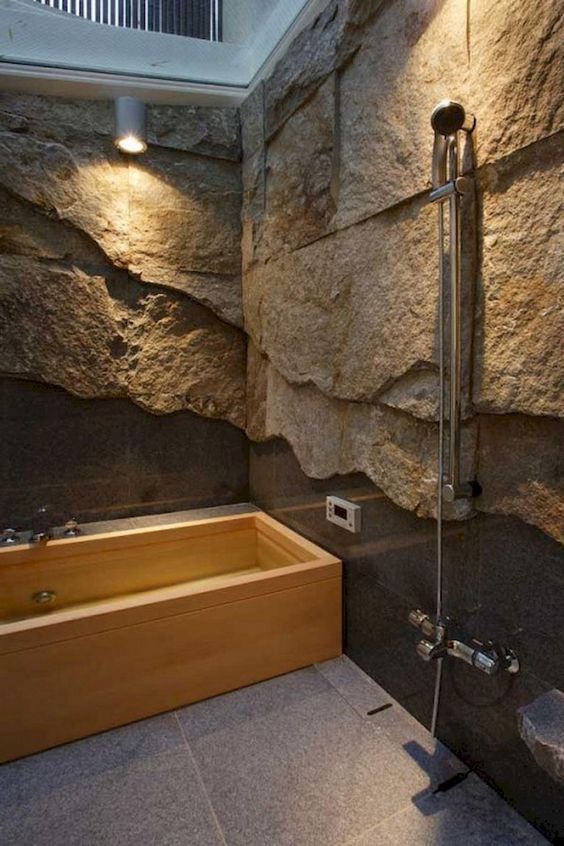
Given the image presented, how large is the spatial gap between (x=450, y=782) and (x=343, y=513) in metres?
0.79

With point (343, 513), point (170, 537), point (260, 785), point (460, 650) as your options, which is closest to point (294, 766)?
point (260, 785)

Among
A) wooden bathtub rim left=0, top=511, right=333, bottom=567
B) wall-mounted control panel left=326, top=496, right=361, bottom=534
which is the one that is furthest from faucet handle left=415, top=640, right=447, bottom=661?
wooden bathtub rim left=0, top=511, right=333, bottom=567

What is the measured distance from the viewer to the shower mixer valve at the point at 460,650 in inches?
43.6

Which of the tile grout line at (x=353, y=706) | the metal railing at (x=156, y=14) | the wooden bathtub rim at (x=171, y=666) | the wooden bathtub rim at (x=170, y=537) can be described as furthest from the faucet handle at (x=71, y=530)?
the metal railing at (x=156, y=14)

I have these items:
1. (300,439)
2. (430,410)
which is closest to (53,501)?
(300,439)

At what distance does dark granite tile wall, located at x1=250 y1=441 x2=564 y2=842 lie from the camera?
1.05 meters

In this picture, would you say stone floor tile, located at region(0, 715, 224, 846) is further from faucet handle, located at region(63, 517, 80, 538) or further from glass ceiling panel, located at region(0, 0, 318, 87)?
glass ceiling panel, located at region(0, 0, 318, 87)

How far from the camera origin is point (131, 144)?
200 cm

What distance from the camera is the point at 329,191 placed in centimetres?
164

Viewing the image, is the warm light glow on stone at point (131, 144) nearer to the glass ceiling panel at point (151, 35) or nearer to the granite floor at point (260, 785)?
the glass ceiling panel at point (151, 35)

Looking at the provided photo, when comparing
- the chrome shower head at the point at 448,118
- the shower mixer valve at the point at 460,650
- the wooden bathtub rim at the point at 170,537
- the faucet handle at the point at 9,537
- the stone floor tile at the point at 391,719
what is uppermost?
the chrome shower head at the point at 448,118

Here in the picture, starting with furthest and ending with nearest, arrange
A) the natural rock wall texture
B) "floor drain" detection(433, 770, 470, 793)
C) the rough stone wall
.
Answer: the natural rock wall texture, "floor drain" detection(433, 770, 470, 793), the rough stone wall

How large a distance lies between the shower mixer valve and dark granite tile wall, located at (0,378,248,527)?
51.9 inches

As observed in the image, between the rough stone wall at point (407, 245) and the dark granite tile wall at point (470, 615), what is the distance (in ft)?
0.26
